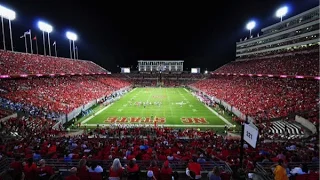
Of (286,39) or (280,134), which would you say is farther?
(286,39)

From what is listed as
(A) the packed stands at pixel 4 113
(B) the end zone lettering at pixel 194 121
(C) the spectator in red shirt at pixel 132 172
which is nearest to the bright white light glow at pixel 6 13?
(A) the packed stands at pixel 4 113

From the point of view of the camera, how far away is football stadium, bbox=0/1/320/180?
23.9 ft

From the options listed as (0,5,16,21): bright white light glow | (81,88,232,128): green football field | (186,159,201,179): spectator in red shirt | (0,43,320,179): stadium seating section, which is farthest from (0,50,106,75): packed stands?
(186,159,201,179): spectator in red shirt

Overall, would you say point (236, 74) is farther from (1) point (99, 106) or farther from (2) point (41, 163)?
(2) point (41, 163)

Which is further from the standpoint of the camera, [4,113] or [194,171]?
[4,113]

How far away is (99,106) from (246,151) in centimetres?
3300

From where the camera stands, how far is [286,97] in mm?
33938

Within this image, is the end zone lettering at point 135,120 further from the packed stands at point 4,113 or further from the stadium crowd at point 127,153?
the packed stands at point 4,113

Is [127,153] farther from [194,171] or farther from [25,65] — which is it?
[25,65]

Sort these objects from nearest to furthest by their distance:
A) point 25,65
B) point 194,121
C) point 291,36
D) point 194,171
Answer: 1. point 194,171
2. point 194,121
3. point 25,65
4. point 291,36

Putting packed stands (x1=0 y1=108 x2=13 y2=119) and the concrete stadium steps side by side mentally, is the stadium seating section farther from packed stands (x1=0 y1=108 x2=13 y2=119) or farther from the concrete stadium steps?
packed stands (x1=0 y1=108 x2=13 y2=119)

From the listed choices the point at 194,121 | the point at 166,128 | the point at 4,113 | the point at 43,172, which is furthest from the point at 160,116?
the point at 43,172

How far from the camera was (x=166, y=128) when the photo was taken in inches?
972

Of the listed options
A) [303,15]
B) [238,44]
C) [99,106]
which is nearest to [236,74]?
[303,15]
